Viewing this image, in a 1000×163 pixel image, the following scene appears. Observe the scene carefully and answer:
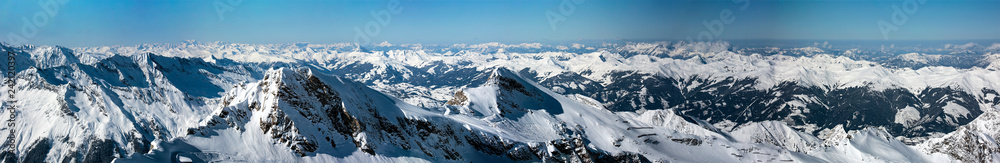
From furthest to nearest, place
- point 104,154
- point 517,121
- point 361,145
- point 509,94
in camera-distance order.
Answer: point 104,154 < point 509,94 < point 517,121 < point 361,145

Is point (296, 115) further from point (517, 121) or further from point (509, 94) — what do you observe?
point (509, 94)

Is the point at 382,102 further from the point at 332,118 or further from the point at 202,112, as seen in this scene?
the point at 202,112

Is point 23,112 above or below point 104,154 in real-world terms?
above

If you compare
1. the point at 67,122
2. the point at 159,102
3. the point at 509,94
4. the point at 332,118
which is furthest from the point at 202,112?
the point at 332,118

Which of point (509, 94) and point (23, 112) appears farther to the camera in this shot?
point (23, 112)

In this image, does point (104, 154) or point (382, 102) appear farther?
point (104, 154)

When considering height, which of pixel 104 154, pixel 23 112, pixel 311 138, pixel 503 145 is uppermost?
pixel 311 138

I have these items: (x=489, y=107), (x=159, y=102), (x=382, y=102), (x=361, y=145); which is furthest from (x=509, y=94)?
(x=159, y=102)

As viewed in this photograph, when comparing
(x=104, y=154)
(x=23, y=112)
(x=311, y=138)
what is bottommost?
(x=104, y=154)

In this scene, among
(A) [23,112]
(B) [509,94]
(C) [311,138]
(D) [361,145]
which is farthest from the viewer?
(A) [23,112]
